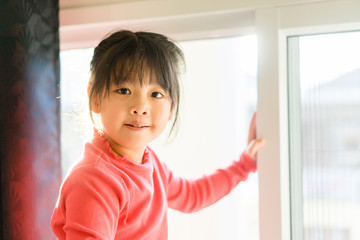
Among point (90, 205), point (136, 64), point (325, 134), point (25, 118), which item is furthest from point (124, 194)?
point (325, 134)

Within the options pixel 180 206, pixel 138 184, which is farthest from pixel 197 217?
pixel 138 184

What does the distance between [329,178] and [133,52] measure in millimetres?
718

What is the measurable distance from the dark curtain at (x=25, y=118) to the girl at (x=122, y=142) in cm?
24

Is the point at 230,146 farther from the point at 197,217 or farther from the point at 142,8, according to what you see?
the point at 142,8

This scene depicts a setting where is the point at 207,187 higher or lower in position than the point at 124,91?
lower

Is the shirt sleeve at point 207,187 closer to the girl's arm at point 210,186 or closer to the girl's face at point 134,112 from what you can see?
the girl's arm at point 210,186

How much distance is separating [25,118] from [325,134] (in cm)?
96

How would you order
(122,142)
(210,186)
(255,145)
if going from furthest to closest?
(210,186), (255,145), (122,142)

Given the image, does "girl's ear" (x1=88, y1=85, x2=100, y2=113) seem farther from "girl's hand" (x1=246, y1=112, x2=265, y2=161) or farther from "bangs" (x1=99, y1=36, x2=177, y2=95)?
"girl's hand" (x1=246, y1=112, x2=265, y2=161)

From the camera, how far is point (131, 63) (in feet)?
3.51

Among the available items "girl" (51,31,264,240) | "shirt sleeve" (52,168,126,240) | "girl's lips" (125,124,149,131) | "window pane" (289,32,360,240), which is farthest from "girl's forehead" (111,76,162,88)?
Result: "window pane" (289,32,360,240)

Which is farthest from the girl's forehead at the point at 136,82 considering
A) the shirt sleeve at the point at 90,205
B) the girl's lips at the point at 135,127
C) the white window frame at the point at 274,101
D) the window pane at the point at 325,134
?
the window pane at the point at 325,134

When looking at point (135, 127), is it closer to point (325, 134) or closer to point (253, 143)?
point (253, 143)

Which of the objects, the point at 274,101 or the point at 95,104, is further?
the point at 274,101
